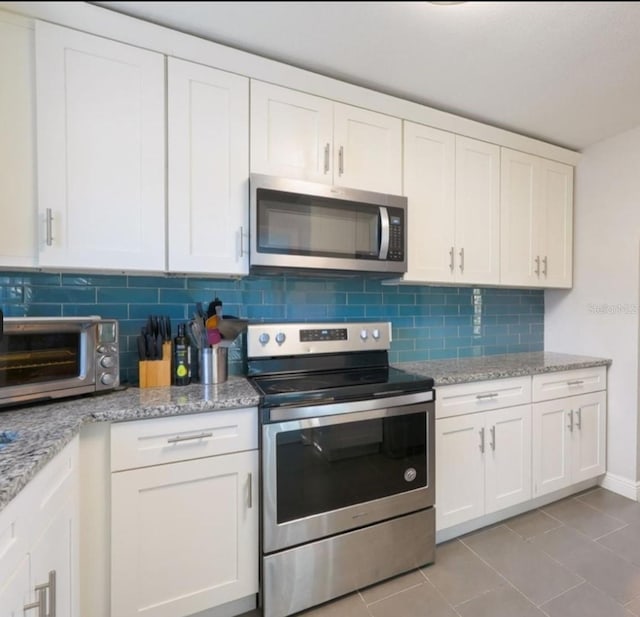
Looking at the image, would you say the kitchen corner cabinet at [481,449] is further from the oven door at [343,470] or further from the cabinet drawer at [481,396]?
the oven door at [343,470]

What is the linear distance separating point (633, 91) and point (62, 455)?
9.59 feet

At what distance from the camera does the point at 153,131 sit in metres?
1.48

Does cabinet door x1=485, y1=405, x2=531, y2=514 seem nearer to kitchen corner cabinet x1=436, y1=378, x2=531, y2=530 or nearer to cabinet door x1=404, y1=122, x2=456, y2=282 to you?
kitchen corner cabinet x1=436, y1=378, x2=531, y2=530

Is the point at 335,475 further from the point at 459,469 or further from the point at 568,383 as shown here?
the point at 568,383

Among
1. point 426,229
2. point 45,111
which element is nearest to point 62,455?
point 45,111

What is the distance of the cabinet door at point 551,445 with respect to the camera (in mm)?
2141

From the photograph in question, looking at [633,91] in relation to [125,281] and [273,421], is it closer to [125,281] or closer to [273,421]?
[273,421]

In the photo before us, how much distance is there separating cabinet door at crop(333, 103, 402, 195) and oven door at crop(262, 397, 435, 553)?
3.53 feet

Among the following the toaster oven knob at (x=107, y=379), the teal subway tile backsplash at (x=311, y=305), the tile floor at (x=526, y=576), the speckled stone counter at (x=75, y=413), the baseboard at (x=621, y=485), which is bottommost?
the tile floor at (x=526, y=576)

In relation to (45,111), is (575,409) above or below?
below

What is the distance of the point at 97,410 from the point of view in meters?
1.25

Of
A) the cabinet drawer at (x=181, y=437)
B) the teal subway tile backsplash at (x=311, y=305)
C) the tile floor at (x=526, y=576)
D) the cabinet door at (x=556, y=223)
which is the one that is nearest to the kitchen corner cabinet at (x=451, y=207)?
the teal subway tile backsplash at (x=311, y=305)

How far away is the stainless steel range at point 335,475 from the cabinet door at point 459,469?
0.49 feet

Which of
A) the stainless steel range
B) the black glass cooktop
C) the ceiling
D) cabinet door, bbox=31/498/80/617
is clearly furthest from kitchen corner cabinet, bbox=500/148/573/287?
cabinet door, bbox=31/498/80/617
